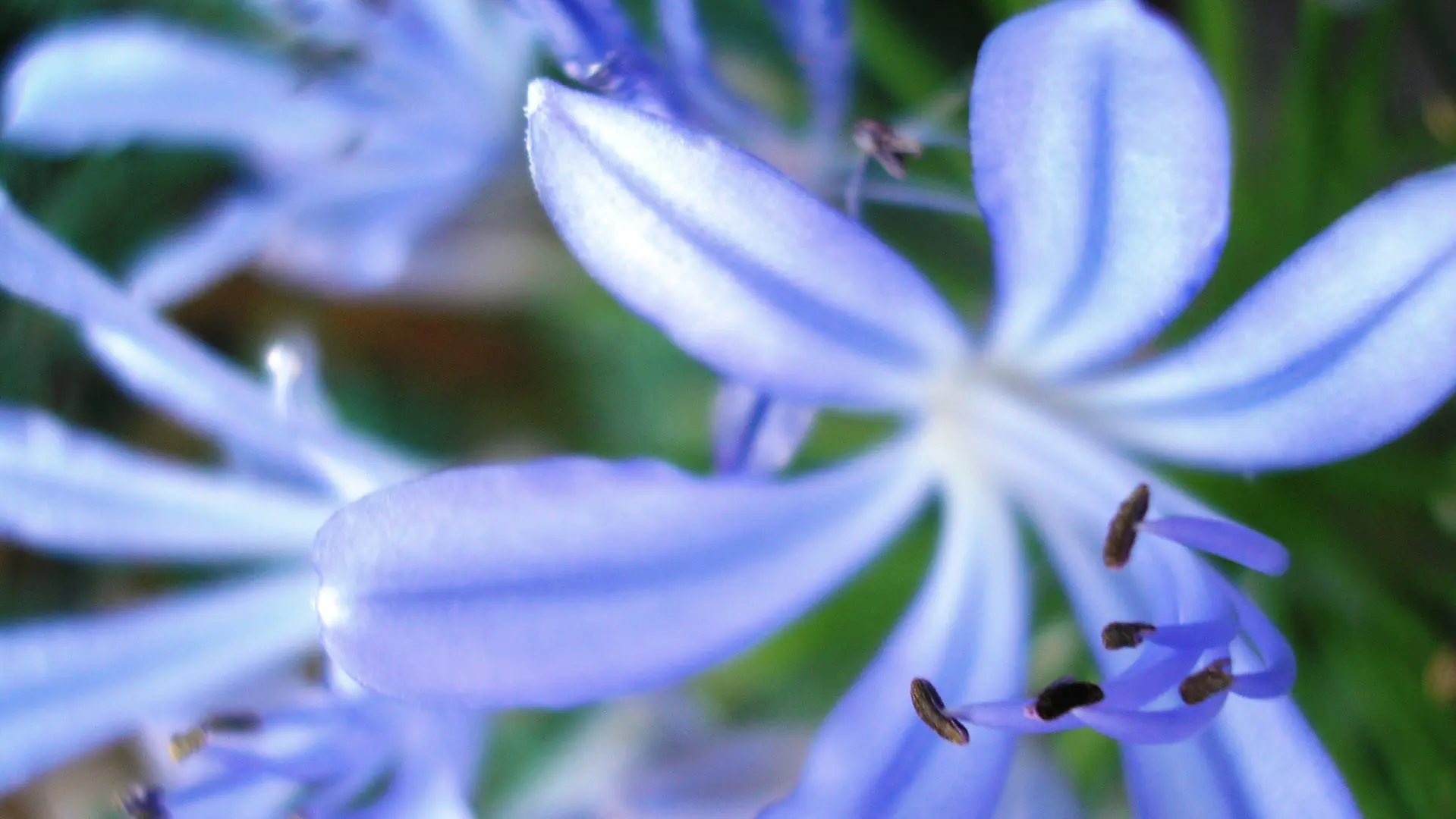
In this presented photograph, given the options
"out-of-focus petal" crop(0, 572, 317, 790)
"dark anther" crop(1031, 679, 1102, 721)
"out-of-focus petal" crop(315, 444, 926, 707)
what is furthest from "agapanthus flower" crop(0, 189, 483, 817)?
"dark anther" crop(1031, 679, 1102, 721)

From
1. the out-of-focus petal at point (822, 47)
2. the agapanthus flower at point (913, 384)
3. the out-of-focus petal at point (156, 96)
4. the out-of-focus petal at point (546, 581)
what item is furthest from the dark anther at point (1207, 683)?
the out-of-focus petal at point (156, 96)

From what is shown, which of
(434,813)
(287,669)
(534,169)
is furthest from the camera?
(287,669)

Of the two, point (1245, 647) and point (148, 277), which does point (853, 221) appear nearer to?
point (1245, 647)

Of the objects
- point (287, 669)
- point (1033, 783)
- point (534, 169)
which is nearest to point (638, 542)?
point (534, 169)

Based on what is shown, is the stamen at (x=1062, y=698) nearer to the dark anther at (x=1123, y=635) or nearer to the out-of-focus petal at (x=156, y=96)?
the dark anther at (x=1123, y=635)

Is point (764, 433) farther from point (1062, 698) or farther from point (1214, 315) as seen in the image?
point (1214, 315)

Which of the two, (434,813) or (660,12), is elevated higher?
(660,12)
